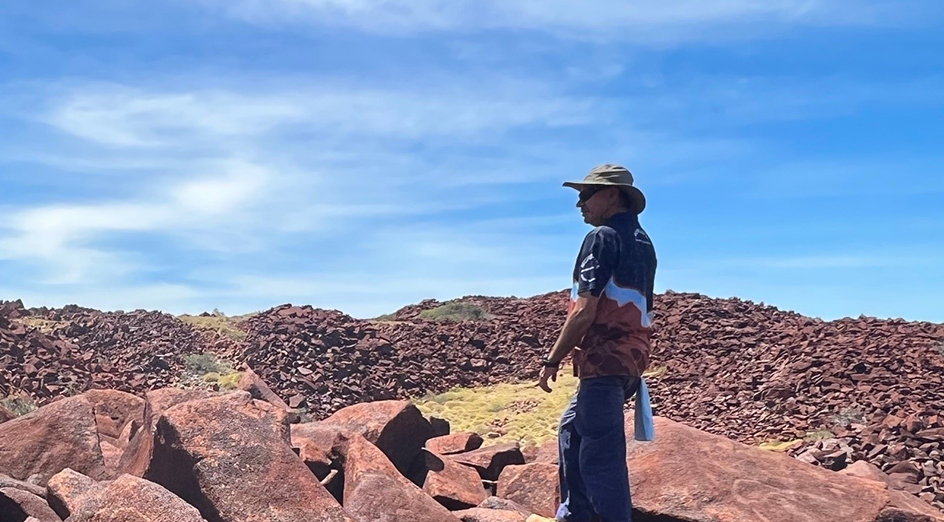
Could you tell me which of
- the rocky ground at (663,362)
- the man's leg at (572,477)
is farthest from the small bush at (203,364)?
the man's leg at (572,477)

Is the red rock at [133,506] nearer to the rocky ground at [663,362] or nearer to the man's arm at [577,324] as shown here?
the man's arm at [577,324]

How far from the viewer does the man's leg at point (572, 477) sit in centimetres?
543

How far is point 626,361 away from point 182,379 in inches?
644

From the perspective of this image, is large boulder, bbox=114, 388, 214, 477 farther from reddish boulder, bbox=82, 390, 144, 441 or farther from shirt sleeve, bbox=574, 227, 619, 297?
shirt sleeve, bbox=574, 227, 619, 297

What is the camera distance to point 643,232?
18.0 ft

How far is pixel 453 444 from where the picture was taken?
9.21 metres

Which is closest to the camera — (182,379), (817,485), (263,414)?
(263,414)

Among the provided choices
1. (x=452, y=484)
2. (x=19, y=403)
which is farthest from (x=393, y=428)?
(x=19, y=403)

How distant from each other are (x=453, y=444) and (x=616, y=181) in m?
4.54

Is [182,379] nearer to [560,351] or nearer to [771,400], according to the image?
[771,400]

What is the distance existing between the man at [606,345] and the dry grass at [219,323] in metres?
18.7

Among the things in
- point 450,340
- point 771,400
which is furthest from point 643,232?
point 450,340

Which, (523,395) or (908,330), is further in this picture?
(523,395)

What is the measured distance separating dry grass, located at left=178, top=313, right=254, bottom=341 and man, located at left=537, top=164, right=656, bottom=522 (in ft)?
61.2
